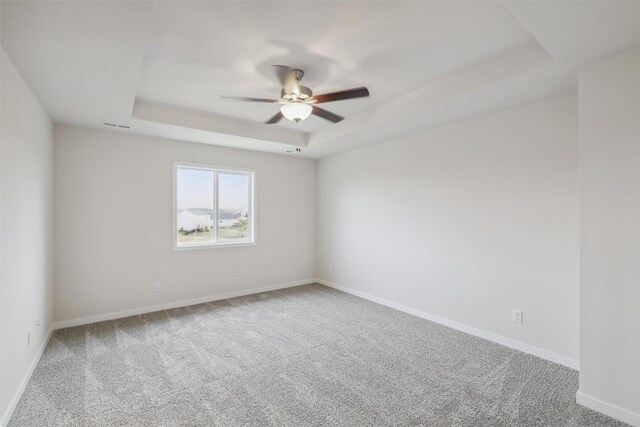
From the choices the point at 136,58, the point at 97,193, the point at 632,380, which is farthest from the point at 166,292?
the point at 632,380

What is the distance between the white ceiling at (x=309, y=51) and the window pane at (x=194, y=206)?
1134mm

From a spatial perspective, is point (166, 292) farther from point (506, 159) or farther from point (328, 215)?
point (506, 159)

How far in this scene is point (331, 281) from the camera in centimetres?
557

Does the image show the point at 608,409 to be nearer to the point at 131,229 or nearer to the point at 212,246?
the point at 212,246

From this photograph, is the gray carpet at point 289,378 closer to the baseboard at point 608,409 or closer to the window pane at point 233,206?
the baseboard at point 608,409

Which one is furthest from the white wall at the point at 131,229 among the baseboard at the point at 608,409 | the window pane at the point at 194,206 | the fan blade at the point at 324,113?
the baseboard at the point at 608,409

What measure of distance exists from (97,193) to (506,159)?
4788 mm

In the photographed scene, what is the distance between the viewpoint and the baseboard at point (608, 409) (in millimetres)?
1981

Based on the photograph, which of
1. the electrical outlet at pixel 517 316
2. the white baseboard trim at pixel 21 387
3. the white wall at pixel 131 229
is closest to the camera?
the white baseboard trim at pixel 21 387

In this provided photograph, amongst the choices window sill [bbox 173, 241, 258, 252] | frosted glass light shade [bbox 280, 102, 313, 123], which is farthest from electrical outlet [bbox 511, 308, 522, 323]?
window sill [bbox 173, 241, 258, 252]

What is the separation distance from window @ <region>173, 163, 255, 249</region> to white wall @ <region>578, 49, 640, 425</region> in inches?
168

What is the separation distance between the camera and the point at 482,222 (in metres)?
3.40

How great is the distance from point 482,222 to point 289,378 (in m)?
2.58

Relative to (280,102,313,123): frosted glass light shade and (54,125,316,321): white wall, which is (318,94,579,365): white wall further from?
(280,102,313,123): frosted glass light shade
